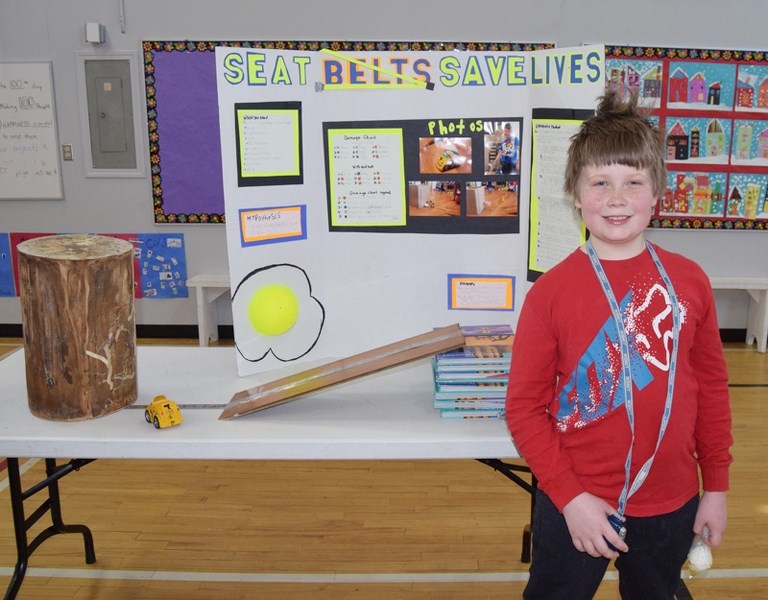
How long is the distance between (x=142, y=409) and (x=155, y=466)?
1389 mm

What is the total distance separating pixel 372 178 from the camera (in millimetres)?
2047

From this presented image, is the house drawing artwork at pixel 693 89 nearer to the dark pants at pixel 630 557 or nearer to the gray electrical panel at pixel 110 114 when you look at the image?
the gray electrical panel at pixel 110 114

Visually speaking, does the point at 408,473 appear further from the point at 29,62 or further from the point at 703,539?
the point at 29,62

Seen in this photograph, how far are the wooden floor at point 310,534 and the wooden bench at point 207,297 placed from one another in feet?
5.35

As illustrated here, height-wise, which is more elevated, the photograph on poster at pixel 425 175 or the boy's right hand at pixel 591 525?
the photograph on poster at pixel 425 175

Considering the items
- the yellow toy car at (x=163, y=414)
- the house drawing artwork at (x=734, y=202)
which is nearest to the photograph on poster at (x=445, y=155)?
the yellow toy car at (x=163, y=414)

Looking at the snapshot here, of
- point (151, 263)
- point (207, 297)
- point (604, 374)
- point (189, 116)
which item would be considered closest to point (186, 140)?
point (189, 116)

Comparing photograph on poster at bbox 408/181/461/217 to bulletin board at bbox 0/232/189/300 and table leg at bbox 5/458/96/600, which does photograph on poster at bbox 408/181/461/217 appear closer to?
table leg at bbox 5/458/96/600


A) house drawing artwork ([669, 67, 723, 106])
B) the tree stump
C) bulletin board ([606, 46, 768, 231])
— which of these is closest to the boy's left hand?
the tree stump

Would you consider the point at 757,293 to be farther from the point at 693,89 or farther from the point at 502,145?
the point at 502,145

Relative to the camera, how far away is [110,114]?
4629mm

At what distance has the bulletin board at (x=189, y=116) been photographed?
14.8 ft

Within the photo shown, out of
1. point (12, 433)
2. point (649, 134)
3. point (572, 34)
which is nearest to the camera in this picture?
point (649, 134)

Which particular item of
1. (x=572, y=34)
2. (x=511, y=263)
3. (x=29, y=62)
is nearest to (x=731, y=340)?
(x=572, y=34)
